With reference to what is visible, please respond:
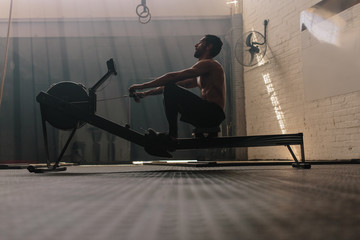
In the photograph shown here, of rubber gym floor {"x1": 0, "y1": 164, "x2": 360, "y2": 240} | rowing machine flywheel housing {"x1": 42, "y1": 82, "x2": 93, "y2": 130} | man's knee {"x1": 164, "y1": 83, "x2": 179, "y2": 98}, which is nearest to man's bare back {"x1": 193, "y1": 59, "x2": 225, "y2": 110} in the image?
man's knee {"x1": 164, "y1": 83, "x2": 179, "y2": 98}

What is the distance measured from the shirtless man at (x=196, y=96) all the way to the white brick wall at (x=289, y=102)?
6.96 feet

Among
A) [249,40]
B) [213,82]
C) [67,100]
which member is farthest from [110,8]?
[213,82]

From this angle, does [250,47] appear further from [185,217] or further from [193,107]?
[185,217]

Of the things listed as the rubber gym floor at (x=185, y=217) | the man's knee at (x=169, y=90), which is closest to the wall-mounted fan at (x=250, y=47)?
the man's knee at (x=169, y=90)

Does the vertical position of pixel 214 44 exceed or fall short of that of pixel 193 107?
it exceeds it

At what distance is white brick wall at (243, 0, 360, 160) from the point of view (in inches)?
153

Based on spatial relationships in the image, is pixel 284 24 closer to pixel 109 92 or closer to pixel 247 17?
pixel 247 17

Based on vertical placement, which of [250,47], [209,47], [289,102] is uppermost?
[250,47]

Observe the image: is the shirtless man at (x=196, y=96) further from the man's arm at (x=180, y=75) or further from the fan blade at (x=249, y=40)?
the fan blade at (x=249, y=40)

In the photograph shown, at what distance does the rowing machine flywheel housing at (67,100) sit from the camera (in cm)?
243

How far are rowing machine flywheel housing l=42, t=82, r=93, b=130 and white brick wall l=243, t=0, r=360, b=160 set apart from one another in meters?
3.10

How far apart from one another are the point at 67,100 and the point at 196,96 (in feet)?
3.30

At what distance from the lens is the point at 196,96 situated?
2447 millimetres

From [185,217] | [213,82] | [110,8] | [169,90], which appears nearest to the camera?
[185,217]
